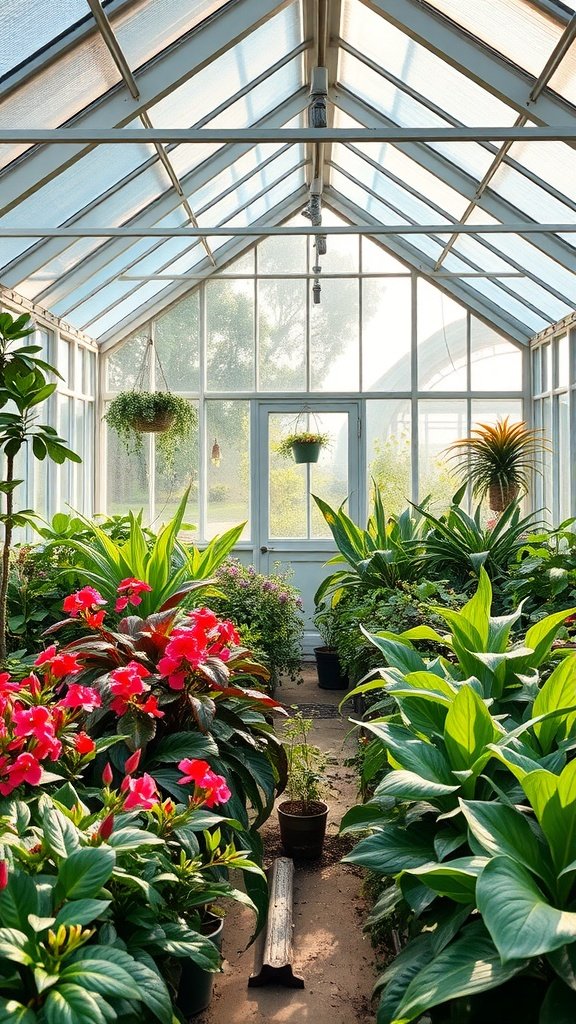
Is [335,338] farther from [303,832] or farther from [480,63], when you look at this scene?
[303,832]

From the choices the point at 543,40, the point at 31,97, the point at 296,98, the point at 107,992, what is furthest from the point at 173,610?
the point at 296,98

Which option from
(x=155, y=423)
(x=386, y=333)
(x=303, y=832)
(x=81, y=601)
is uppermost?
(x=386, y=333)

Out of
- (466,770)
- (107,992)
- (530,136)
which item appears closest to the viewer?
(107,992)

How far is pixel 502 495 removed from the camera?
6.70m

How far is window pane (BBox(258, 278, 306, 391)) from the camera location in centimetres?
796

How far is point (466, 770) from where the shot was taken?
1.63 meters

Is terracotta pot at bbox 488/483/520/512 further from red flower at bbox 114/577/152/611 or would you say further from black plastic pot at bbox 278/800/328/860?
red flower at bbox 114/577/152/611

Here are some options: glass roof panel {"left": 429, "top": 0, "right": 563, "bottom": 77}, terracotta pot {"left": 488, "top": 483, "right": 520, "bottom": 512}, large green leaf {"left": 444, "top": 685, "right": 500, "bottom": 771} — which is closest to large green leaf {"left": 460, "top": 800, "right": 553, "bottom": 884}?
large green leaf {"left": 444, "top": 685, "right": 500, "bottom": 771}

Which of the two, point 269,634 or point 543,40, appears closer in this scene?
point 543,40

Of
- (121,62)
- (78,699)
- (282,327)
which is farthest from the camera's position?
(282,327)

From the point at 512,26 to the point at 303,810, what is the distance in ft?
12.0

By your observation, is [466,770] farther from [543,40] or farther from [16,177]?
[16,177]

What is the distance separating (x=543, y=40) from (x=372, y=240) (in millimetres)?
4005

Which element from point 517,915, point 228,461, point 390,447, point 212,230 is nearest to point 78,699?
point 517,915
